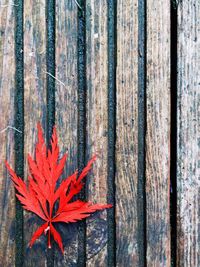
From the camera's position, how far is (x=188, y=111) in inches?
44.3

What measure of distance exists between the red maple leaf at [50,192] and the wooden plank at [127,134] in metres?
0.08

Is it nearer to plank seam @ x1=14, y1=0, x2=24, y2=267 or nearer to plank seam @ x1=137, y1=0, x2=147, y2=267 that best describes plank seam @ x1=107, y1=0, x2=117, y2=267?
plank seam @ x1=137, y1=0, x2=147, y2=267

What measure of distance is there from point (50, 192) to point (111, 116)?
0.82 feet

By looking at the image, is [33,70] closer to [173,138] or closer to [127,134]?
[127,134]

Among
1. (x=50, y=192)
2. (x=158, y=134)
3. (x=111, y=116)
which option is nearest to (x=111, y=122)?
(x=111, y=116)

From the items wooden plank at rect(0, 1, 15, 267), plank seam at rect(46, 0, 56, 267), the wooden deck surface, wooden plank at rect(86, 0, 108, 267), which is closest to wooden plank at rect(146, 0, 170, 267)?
the wooden deck surface

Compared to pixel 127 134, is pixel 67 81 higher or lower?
higher

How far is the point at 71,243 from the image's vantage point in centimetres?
110

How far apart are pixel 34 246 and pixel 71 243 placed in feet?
0.31

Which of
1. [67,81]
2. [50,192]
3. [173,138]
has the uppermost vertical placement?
[67,81]

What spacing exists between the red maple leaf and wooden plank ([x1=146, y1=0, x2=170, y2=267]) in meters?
0.16

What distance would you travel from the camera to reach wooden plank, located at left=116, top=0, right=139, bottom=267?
1.11 meters

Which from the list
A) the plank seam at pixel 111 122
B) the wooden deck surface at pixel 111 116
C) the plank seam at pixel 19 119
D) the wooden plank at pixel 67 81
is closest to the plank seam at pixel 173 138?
the wooden deck surface at pixel 111 116

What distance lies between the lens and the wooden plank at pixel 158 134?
1.11 metres
